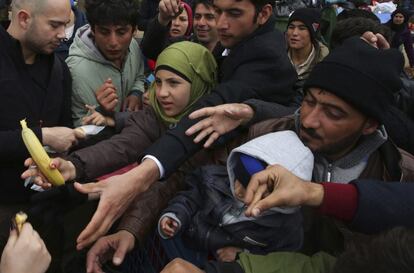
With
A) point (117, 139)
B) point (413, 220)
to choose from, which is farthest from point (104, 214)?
point (413, 220)

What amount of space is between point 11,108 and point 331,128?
1468mm

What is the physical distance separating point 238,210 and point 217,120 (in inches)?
15.9

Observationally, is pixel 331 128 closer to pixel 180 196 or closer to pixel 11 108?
pixel 180 196

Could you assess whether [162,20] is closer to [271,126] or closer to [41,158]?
[271,126]

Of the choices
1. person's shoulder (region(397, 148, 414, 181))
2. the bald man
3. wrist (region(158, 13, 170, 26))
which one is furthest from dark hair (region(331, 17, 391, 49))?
the bald man

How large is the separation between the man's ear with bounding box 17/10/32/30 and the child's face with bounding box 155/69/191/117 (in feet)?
2.21

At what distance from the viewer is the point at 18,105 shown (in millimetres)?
2141

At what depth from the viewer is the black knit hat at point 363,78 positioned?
5.18ft

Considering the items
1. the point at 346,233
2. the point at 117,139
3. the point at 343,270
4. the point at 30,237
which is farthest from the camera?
the point at 117,139

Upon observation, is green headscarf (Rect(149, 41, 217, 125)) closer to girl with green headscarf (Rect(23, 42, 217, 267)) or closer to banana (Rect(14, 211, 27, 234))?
girl with green headscarf (Rect(23, 42, 217, 267))

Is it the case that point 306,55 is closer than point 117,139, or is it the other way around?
point 117,139

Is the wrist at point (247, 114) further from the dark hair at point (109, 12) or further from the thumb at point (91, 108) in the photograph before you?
the dark hair at point (109, 12)

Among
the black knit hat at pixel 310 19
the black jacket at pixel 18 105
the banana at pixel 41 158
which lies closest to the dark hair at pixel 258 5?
the black jacket at pixel 18 105

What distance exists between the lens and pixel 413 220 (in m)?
1.39
